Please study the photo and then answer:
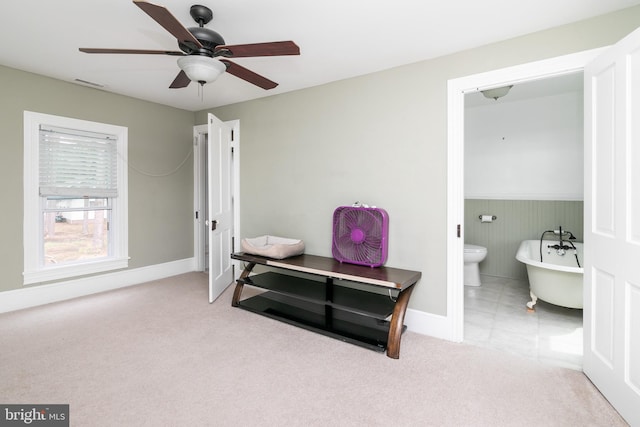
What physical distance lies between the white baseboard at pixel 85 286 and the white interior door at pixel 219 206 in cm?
103

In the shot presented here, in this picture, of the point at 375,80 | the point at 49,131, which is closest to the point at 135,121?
the point at 49,131

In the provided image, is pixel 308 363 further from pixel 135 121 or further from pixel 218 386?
pixel 135 121

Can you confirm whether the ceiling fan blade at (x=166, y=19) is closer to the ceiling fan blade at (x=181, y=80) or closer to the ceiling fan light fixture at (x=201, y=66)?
the ceiling fan light fixture at (x=201, y=66)

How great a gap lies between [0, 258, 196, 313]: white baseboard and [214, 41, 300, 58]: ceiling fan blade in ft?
10.4

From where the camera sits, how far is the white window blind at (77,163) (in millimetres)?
3367

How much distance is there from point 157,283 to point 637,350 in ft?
14.6

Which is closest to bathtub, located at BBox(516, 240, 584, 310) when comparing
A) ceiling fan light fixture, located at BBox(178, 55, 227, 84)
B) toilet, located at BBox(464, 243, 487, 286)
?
toilet, located at BBox(464, 243, 487, 286)

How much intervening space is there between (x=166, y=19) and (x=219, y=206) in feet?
7.69

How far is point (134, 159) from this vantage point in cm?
406

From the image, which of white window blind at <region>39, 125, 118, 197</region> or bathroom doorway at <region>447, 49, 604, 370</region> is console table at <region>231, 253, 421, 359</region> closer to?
bathroom doorway at <region>447, 49, 604, 370</region>

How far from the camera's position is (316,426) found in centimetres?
163

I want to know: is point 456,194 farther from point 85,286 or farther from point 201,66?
point 85,286

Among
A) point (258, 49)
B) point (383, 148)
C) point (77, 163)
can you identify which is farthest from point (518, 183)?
point (77, 163)

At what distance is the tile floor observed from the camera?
7.95ft
